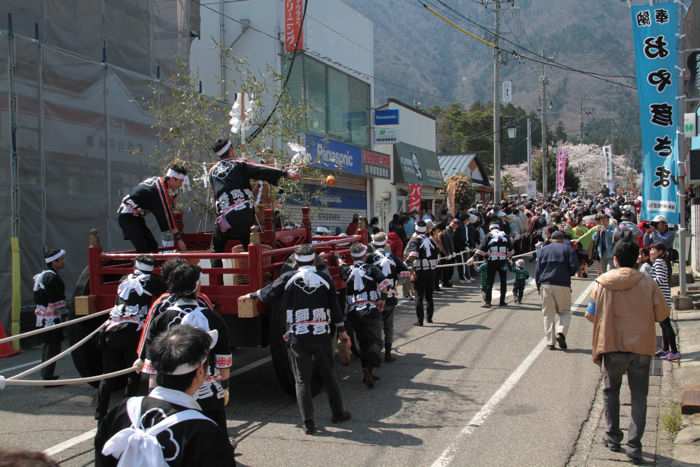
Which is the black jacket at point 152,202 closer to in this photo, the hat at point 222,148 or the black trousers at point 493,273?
the hat at point 222,148

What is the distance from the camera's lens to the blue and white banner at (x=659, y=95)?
36.3 ft

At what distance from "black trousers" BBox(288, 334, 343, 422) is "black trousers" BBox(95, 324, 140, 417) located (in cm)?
140

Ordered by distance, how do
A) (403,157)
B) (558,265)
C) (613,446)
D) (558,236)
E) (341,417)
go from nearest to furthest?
(613,446) < (341,417) < (558,265) < (558,236) < (403,157)

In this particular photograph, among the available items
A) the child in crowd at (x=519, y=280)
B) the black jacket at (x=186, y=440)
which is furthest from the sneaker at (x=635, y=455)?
the child in crowd at (x=519, y=280)

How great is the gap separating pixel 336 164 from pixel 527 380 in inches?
581

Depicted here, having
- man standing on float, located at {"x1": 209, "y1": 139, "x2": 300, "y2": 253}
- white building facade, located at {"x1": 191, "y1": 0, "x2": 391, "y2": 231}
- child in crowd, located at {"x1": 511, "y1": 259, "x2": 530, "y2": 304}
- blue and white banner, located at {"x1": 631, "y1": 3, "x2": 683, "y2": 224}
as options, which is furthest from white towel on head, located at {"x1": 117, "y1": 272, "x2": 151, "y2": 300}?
white building facade, located at {"x1": 191, "y1": 0, "x2": 391, "y2": 231}

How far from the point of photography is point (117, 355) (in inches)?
254

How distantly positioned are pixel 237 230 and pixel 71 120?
676cm

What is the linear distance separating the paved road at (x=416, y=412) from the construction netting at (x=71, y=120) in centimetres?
288

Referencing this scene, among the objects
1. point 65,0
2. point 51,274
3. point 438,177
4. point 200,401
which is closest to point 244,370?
point 51,274

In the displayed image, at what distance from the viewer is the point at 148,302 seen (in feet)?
21.3

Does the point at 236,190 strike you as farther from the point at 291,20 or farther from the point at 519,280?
the point at 291,20

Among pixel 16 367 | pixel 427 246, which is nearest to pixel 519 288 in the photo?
pixel 427 246

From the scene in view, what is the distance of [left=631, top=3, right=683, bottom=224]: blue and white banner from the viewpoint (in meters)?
11.1
